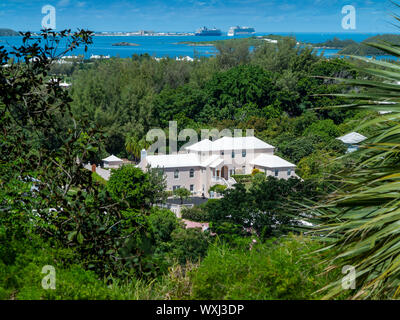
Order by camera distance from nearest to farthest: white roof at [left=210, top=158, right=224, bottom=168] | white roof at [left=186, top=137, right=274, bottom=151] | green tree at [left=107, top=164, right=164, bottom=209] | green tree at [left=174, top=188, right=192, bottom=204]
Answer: green tree at [left=107, top=164, right=164, bottom=209] → green tree at [left=174, top=188, right=192, bottom=204] → white roof at [left=210, top=158, right=224, bottom=168] → white roof at [left=186, top=137, right=274, bottom=151]

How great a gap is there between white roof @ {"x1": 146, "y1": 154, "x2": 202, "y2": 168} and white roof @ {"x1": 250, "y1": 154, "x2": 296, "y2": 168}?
391 centimetres

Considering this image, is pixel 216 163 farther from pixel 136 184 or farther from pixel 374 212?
pixel 374 212

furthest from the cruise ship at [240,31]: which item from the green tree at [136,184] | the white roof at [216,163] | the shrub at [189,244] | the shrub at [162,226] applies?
the shrub at [189,244]

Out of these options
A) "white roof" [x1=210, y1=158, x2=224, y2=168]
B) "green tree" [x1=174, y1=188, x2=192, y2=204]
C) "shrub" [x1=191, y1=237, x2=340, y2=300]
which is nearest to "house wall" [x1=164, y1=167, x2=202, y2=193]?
"white roof" [x1=210, y1=158, x2=224, y2=168]

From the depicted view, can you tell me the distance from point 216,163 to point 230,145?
258 cm

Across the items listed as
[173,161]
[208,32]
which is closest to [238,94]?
[173,161]

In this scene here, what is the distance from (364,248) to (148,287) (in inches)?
67.7

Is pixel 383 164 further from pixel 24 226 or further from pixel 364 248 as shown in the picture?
pixel 24 226

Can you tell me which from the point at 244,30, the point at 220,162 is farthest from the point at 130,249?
the point at 244,30

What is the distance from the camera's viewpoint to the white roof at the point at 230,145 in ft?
106

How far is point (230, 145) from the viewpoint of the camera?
33031 mm

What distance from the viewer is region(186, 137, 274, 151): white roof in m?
32.4

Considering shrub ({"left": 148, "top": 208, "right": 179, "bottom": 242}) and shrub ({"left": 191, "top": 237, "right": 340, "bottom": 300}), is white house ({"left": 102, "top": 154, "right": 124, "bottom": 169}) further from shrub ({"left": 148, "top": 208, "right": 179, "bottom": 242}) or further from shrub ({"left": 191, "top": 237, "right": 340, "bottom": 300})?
shrub ({"left": 191, "top": 237, "right": 340, "bottom": 300})
